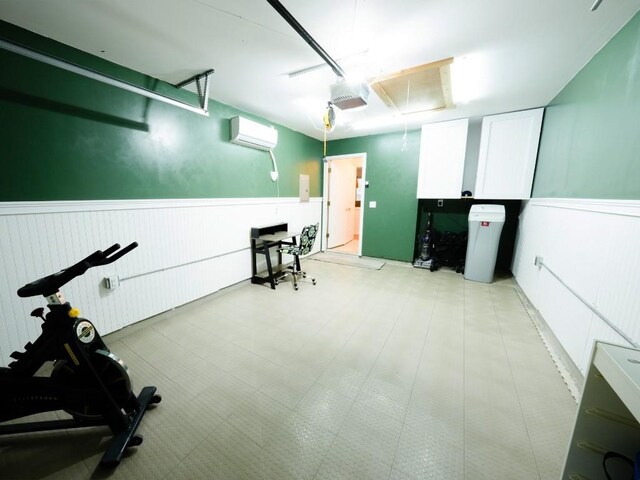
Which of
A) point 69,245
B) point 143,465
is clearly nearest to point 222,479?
point 143,465

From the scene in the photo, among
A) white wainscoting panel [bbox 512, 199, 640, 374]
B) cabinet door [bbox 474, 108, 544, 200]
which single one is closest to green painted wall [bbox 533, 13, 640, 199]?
white wainscoting panel [bbox 512, 199, 640, 374]

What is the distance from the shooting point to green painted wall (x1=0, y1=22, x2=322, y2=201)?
67.2 inches

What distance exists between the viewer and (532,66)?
2182 millimetres

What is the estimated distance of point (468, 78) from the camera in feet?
7.95

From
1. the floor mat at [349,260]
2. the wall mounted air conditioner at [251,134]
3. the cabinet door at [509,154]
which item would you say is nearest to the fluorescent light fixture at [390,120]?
the cabinet door at [509,154]

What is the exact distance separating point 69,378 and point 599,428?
2455 millimetres

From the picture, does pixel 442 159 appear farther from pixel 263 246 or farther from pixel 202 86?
pixel 202 86

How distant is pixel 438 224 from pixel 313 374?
394 centimetres

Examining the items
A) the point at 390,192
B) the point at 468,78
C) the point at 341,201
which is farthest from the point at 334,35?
the point at 341,201

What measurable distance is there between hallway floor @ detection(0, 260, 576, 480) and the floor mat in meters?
1.83

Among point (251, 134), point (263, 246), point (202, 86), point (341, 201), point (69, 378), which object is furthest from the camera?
point (341, 201)

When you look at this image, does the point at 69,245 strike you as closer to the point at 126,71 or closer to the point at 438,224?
the point at 126,71

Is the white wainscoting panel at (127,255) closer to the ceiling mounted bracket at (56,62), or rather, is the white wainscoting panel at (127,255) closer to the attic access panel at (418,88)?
the ceiling mounted bracket at (56,62)

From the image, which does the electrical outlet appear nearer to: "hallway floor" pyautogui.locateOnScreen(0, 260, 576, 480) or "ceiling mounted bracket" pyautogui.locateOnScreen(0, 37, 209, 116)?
"hallway floor" pyautogui.locateOnScreen(0, 260, 576, 480)
